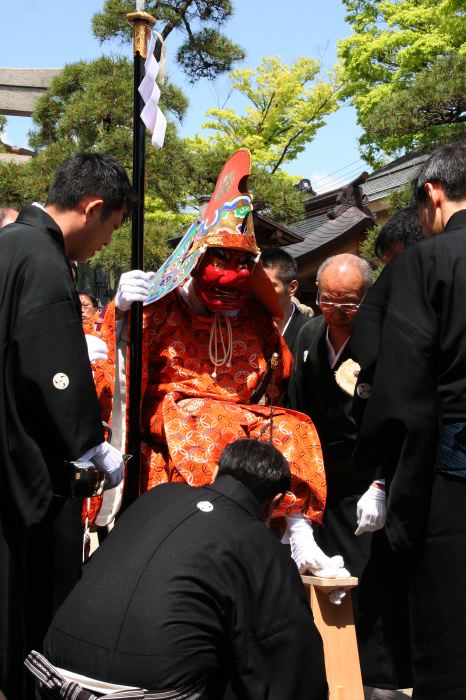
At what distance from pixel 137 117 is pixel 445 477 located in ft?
6.74

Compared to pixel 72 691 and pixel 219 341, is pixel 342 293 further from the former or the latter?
pixel 72 691

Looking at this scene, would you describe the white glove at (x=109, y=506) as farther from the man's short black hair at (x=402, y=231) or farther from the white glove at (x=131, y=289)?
the man's short black hair at (x=402, y=231)

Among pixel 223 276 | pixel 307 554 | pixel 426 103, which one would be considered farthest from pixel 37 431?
Result: pixel 426 103

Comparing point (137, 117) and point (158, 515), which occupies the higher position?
point (137, 117)

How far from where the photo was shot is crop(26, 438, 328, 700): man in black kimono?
222 centimetres

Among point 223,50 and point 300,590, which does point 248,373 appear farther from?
point 223,50

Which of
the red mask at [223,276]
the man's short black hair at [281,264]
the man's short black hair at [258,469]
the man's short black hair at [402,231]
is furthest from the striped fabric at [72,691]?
the man's short black hair at [281,264]

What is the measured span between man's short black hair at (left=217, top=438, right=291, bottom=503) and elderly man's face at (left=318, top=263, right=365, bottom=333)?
141 cm

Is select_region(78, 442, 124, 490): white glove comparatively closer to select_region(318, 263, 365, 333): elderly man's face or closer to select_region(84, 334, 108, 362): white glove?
select_region(84, 334, 108, 362): white glove

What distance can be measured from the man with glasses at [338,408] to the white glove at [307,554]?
18.0 inches

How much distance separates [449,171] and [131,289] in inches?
51.9

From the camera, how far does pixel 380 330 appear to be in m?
2.82

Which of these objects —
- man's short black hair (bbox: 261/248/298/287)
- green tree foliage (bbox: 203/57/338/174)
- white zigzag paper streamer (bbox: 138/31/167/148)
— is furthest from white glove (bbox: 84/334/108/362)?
green tree foliage (bbox: 203/57/338/174)

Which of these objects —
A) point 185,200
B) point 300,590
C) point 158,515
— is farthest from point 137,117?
point 185,200
